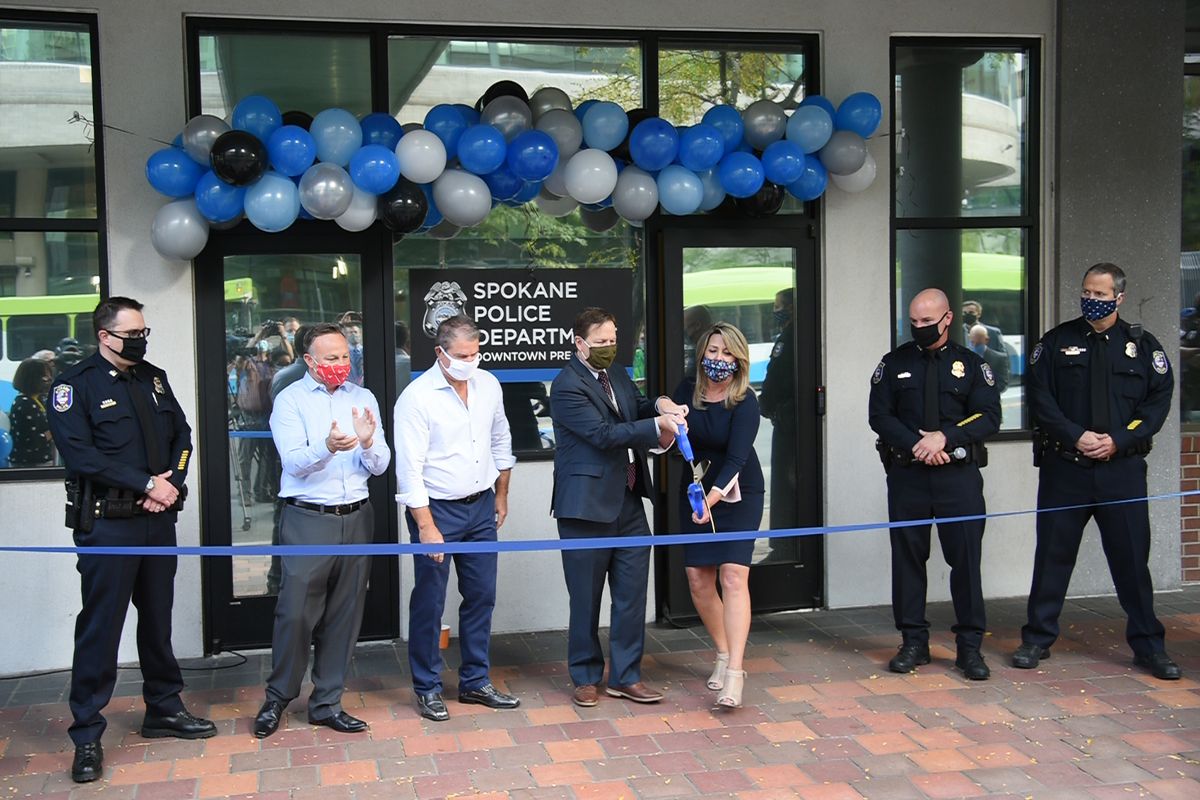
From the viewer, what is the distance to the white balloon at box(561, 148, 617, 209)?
243 inches

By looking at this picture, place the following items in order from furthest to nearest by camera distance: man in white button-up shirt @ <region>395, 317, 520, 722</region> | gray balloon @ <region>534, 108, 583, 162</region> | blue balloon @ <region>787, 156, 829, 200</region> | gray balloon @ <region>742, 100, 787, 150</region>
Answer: blue balloon @ <region>787, 156, 829, 200</region> < gray balloon @ <region>742, 100, 787, 150</region> < gray balloon @ <region>534, 108, 583, 162</region> < man in white button-up shirt @ <region>395, 317, 520, 722</region>

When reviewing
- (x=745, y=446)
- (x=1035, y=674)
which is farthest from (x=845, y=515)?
(x=745, y=446)

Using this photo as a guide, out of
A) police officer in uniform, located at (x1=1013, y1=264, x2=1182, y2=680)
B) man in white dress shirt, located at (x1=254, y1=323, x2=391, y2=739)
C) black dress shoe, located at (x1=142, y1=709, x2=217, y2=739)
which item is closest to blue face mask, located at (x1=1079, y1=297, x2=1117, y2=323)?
police officer in uniform, located at (x1=1013, y1=264, x2=1182, y2=680)

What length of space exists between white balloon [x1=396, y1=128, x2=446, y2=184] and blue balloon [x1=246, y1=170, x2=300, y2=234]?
544 millimetres

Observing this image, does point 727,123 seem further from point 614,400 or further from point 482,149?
point 614,400

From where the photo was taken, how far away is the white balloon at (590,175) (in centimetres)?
616

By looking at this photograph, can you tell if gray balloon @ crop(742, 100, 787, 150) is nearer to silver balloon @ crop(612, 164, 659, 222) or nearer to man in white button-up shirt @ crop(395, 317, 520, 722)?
silver balloon @ crop(612, 164, 659, 222)

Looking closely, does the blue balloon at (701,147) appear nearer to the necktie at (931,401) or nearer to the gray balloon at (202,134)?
the necktie at (931,401)

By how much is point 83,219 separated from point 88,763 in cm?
286

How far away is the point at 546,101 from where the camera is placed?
21.0 feet

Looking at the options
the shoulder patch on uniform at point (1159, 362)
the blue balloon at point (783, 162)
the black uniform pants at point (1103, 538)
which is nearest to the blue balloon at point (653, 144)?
the blue balloon at point (783, 162)

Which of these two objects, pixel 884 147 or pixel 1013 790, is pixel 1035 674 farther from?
pixel 884 147

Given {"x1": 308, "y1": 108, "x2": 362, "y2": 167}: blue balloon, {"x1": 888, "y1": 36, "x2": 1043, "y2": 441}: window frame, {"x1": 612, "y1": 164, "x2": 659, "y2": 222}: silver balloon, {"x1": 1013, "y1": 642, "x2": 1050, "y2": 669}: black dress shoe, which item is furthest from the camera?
{"x1": 888, "y1": 36, "x2": 1043, "y2": 441}: window frame

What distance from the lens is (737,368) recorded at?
5.52m
